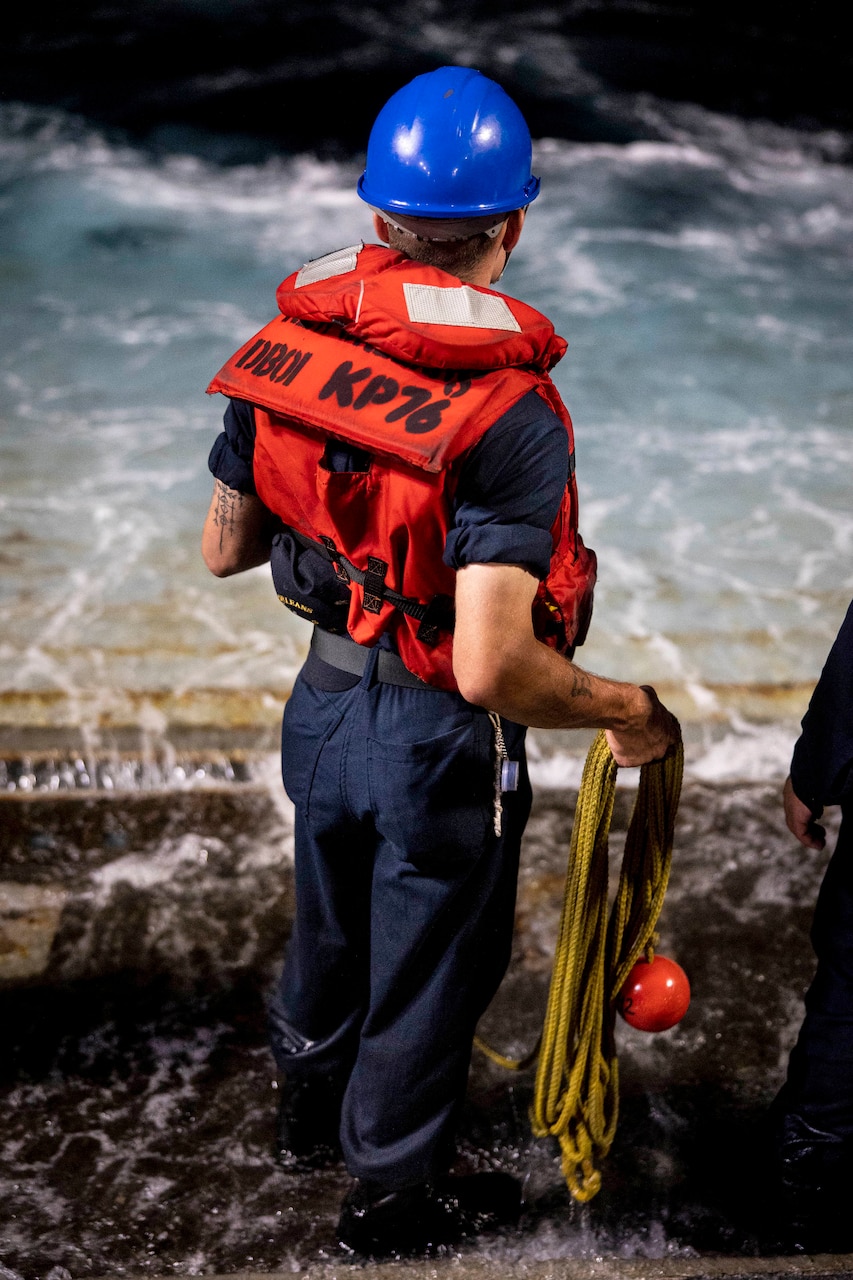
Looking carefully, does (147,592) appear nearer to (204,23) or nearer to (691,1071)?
(691,1071)

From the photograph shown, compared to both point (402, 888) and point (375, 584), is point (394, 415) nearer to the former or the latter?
point (375, 584)

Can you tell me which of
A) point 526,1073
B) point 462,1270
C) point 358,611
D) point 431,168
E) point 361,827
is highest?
point 431,168

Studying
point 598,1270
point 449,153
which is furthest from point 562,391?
point 598,1270

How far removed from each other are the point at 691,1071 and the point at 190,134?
13.5 m

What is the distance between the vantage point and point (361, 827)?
7.07 ft

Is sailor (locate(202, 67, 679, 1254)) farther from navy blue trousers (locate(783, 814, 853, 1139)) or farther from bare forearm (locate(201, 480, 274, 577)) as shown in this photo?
navy blue trousers (locate(783, 814, 853, 1139))

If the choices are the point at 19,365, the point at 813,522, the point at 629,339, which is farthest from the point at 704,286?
the point at 19,365

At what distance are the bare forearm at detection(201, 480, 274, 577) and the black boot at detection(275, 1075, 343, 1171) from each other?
1.20 metres

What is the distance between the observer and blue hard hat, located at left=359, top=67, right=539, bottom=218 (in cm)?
176

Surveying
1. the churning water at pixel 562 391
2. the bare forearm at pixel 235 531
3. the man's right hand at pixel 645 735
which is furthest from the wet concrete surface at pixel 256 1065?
the bare forearm at pixel 235 531

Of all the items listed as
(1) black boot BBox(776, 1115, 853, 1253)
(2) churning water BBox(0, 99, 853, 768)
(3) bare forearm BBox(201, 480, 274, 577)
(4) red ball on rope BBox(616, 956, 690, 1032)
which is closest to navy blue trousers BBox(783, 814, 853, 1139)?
(1) black boot BBox(776, 1115, 853, 1253)

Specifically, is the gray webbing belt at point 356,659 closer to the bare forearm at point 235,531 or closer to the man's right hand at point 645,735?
the bare forearm at point 235,531

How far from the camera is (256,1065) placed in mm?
2846

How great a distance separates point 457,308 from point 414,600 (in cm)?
48
